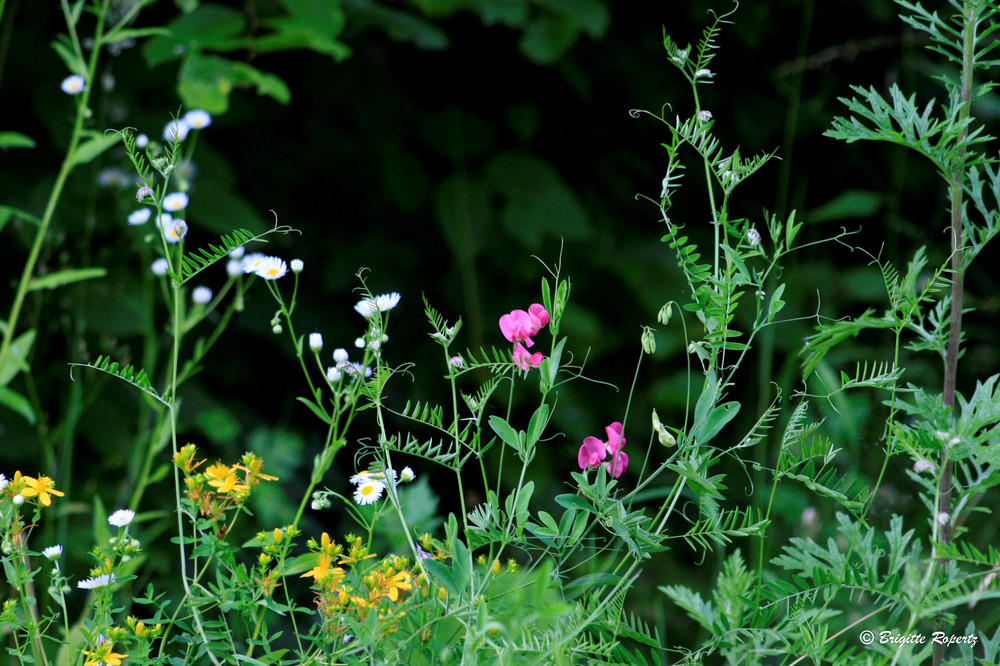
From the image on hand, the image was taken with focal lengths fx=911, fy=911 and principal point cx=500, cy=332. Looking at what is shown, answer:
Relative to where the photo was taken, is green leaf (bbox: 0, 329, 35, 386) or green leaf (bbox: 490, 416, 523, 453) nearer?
green leaf (bbox: 490, 416, 523, 453)

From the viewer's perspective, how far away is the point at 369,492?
0.84m

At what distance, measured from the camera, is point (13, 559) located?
77cm

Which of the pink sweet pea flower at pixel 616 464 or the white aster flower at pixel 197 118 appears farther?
the white aster flower at pixel 197 118

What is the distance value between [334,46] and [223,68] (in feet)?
0.60

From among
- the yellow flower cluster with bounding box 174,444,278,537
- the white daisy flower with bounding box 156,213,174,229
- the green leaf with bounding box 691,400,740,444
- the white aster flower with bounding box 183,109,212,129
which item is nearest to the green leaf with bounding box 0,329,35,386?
the white daisy flower with bounding box 156,213,174,229

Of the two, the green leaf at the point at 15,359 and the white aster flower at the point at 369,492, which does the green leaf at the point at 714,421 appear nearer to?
the white aster flower at the point at 369,492

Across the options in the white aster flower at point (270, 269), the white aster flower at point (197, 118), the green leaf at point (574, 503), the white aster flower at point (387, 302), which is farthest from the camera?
the white aster flower at point (197, 118)

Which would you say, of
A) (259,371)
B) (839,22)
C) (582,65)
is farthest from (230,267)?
(839,22)

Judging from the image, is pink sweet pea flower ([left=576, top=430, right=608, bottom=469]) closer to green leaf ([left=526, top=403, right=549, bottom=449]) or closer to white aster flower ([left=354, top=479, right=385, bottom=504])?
green leaf ([left=526, top=403, right=549, bottom=449])

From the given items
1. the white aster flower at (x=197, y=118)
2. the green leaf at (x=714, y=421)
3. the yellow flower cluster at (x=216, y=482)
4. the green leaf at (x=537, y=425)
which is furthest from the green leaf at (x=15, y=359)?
the green leaf at (x=714, y=421)

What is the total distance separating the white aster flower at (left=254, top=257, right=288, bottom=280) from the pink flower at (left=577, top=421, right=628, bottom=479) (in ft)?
1.19

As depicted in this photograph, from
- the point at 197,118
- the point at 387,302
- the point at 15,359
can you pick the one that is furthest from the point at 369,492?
the point at 197,118

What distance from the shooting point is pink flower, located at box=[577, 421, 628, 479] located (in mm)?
772

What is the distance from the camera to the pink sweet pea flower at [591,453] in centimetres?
79
